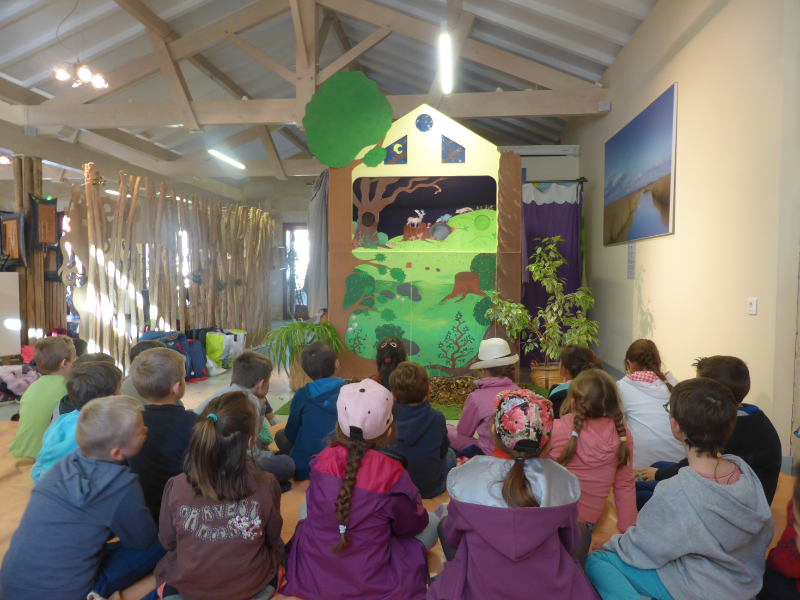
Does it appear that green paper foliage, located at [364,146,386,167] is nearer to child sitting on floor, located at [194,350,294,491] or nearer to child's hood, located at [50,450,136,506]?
child sitting on floor, located at [194,350,294,491]

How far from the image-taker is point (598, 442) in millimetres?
1983

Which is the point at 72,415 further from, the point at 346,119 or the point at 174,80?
the point at 174,80

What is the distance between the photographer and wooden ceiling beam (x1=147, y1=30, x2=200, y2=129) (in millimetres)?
5682

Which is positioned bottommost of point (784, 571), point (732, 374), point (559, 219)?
point (784, 571)

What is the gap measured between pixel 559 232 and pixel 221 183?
25.3 ft

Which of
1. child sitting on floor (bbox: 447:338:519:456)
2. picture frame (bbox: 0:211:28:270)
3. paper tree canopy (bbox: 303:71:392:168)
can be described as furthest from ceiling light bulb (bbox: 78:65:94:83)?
child sitting on floor (bbox: 447:338:519:456)

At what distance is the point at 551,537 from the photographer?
1.36 m

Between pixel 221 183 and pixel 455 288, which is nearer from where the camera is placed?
A: pixel 455 288

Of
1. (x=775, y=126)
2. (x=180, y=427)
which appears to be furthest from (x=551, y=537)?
(x=775, y=126)

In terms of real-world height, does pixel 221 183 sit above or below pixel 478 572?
above

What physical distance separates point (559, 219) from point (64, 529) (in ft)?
19.0

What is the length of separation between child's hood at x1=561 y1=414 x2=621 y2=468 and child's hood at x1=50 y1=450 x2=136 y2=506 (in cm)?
162

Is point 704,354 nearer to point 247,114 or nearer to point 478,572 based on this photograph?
point 478,572

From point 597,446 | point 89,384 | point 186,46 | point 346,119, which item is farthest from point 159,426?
point 186,46
